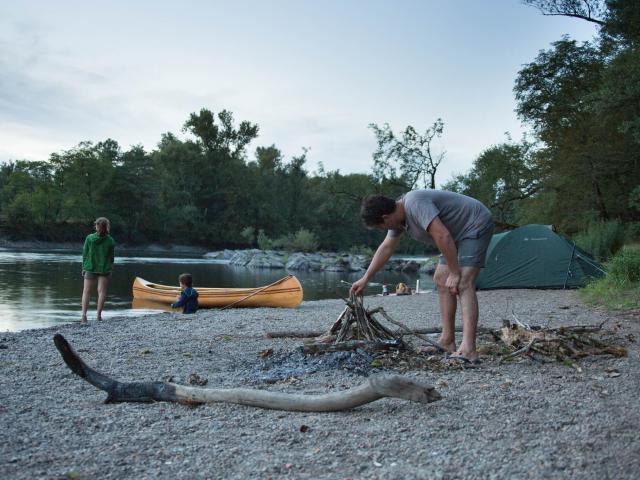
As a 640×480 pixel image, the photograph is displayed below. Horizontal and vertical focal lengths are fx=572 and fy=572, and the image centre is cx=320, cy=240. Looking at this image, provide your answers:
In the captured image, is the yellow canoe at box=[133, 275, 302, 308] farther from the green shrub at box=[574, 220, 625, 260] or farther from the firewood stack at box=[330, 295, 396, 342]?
the green shrub at box=[574, 220, 625, 260]

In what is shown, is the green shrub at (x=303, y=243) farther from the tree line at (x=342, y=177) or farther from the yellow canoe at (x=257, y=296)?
the yellow canoe at (x=257, y=296)

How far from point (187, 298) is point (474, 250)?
9037 mm

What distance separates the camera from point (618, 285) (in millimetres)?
12703

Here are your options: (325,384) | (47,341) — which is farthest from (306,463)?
(47,341)

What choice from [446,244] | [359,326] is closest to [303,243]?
[359,326]

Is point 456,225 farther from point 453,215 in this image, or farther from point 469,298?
point 469,298

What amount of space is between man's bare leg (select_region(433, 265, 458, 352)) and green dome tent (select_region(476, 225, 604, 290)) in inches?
454

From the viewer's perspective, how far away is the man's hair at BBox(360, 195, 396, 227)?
518 centimetres

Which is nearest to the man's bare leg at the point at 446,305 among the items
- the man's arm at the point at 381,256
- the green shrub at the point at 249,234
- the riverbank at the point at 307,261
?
the man's arm at the point at 381,256

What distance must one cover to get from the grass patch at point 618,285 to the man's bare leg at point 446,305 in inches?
268

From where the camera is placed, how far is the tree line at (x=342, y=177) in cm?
2155

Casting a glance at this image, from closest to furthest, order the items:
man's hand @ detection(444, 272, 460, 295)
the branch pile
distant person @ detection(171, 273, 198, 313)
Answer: man's hand @ detection(444, 272, 460, 295) → the branch pile → distant person @ detection(171, 273, 198, 313)

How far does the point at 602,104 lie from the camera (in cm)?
1395

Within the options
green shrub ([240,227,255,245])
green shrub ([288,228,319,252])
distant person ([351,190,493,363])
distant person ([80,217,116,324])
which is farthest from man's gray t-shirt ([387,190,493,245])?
green shrub ([240,227,255,245])
